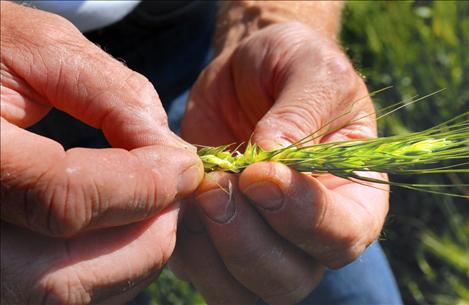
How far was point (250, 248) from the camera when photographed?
882mm

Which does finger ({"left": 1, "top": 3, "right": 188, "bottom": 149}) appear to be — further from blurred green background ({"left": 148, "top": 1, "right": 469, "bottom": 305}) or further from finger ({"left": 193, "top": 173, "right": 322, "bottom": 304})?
blurred green background ({"left": 148, "top": 1, "right": 469, "bottom": 305})

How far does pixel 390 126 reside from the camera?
7.63ft

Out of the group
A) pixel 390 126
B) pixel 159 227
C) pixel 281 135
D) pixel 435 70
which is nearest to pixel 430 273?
pixel 390 126

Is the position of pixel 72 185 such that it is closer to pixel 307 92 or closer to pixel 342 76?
pixel 307 92

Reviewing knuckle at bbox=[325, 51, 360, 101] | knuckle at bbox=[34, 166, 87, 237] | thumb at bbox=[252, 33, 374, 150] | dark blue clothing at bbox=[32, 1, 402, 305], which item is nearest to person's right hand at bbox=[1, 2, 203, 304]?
knuckle at bbox=[34, 166, 87, 237]

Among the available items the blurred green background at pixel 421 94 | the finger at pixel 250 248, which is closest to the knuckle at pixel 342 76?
the finger at pixel 250 248

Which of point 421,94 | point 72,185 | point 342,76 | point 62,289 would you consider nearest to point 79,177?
point 72,185

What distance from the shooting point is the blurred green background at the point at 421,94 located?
7.18ft

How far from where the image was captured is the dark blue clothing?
4.73 feet

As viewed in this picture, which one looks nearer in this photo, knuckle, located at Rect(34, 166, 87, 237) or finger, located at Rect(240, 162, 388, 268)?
knuckle, located at Rect(34, 166, 87, 237)

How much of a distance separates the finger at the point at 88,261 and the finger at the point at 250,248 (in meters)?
0.06

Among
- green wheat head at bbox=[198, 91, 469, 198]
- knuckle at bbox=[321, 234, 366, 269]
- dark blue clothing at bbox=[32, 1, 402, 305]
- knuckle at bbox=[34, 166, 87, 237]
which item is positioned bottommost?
dark blue clothing at bbox=[32, 1, 402, 305]

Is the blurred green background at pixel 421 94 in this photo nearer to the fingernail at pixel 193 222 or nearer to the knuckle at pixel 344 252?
the knuckle at pixel 344 252

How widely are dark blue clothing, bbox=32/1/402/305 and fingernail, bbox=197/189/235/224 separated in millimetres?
521
